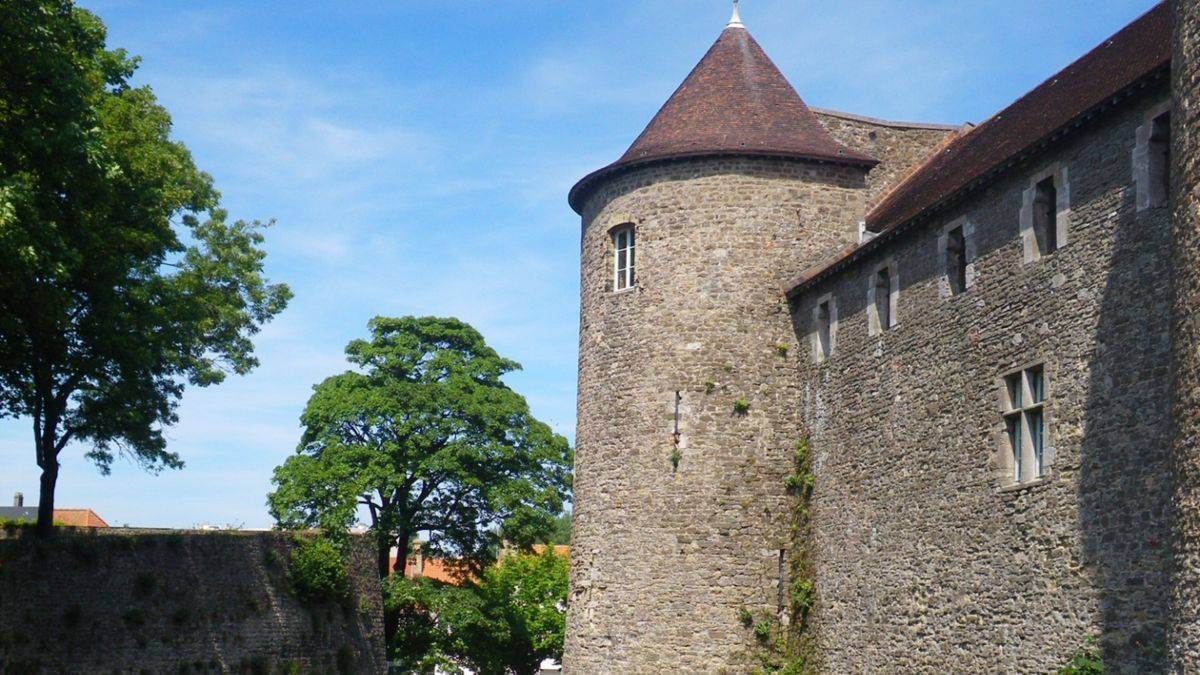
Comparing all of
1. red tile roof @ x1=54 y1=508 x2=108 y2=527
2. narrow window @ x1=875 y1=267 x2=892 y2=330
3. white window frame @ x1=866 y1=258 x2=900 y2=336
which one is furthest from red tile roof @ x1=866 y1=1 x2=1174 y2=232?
red tile roof @ x1=54 y1=508 x2=108 y2=527

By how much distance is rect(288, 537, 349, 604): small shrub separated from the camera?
31.1 metres

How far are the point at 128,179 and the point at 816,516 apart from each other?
11.9 m

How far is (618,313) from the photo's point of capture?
2586cm

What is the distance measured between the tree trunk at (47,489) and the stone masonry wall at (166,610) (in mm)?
308

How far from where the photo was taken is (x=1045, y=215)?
57.0 ft

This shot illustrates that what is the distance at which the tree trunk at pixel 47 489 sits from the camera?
83.0 feet

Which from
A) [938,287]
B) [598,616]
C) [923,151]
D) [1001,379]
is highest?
[923,151]

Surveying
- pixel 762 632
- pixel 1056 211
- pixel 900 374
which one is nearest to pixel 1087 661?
pixel 1056 211

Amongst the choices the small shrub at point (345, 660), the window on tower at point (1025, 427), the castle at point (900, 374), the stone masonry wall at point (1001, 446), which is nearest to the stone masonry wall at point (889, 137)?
the castle at point (900, 374)

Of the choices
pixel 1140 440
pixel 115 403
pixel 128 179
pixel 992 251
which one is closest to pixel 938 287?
pixel 992 251

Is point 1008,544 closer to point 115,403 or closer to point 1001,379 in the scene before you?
point 1001,379

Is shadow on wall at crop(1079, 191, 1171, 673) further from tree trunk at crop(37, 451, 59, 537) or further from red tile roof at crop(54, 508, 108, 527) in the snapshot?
red tile roof at crop(54, 508, 108, 527)

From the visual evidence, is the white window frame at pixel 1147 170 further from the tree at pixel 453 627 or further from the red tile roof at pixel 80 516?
the red tile roof at pixel 80 516

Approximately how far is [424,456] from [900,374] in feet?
65.8
